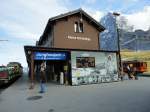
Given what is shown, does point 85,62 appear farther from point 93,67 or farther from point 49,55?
point 49,55

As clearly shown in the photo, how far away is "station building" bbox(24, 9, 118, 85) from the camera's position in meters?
19.8

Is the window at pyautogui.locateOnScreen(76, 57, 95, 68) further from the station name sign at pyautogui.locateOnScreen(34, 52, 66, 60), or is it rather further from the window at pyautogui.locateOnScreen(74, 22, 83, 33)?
the window at pyautogui.locateOnScreen(74, 22, 83, 33)

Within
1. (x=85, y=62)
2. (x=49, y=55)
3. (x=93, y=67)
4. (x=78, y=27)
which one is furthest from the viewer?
(x=78, y=27)

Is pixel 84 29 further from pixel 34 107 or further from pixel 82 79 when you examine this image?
pixel 34 107

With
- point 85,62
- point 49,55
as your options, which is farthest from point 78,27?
point 49,55

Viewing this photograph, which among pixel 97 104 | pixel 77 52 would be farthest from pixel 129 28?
pixel 97 104

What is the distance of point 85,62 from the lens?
68.6 feet

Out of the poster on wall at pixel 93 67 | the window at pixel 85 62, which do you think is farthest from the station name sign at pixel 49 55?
the window at pixel 85 62

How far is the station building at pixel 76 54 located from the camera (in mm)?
19812

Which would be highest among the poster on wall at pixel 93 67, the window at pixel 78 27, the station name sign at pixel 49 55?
the window at pixel 78 27

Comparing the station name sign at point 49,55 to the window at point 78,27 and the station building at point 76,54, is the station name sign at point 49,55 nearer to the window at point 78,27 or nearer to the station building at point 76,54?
the station building at point 76,54

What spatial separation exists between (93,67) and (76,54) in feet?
7.31

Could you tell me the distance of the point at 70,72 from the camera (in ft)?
65.9

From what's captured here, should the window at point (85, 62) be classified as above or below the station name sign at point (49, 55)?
below
